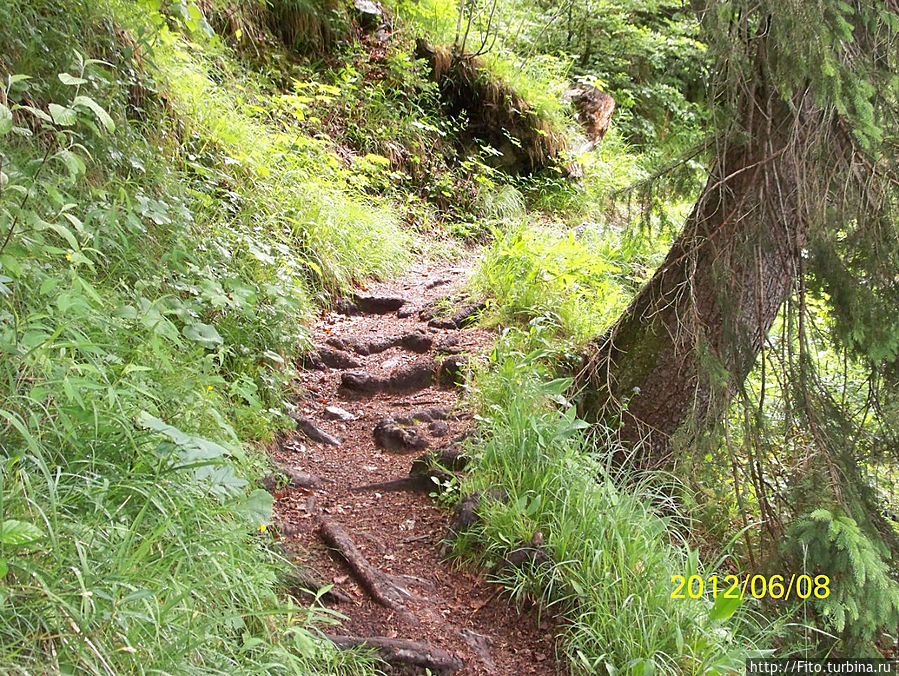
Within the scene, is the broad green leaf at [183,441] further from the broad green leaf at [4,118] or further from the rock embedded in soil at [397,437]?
the rock embedded in soil at [397,437]

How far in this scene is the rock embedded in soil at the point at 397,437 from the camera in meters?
4.27

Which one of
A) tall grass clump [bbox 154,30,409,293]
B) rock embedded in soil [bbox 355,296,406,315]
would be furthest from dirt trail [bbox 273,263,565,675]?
tall grass clump [bbox 154,30,409,293]

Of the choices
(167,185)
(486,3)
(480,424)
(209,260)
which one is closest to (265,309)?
(209,260)

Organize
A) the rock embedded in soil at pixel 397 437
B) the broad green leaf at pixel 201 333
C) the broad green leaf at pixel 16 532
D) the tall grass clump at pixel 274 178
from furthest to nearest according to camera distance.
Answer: the tall grass clump at pixel 274 178 < the rock embedded in soil at pixel 397 437 < the broad green leaf at pixel 201 333 < the broad green leaf at pixel 16 532

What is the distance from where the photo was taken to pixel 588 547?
3014 mm

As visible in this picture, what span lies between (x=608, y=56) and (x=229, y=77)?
9.22 metres

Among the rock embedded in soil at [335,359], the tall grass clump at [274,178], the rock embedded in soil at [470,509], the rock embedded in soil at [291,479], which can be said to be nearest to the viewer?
the rock embedded in soil at [470,509]

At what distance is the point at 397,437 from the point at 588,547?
162 centimetres

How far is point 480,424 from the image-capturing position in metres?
4.00

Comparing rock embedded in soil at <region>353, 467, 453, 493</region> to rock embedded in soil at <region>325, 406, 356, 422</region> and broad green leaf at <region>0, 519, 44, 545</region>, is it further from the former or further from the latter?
broad green leaf at <region>0, 519, 44, 545</region>

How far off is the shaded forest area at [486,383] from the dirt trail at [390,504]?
0.04 meters

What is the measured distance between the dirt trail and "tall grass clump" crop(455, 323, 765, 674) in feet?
0.54

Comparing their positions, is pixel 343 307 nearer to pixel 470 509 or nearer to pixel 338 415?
pixel 338 415

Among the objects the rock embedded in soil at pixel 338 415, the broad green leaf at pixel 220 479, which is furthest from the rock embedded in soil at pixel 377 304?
the broad green leaf at pixel 220 479
